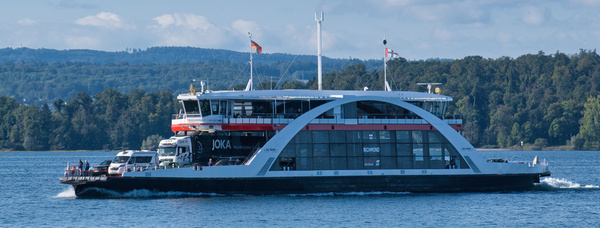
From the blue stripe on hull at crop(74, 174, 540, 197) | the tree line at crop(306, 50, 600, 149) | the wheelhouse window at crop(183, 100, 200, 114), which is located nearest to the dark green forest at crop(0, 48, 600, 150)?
the tree line at crop(306, 50, 600, 149)

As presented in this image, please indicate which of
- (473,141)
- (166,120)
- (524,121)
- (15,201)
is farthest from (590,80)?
(15,201)

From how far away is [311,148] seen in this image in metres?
46.1

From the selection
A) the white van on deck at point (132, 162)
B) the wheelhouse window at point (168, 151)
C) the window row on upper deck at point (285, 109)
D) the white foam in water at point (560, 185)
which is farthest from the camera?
the white foam in water at point (560, 185)

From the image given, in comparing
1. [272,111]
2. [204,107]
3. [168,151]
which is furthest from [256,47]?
[168,151]

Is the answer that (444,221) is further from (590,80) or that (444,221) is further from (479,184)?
(590,80)

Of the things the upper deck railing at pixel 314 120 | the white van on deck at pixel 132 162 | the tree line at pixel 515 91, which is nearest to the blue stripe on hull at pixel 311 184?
the white van on deck at pixel 132 162

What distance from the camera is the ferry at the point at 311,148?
44.9 meters

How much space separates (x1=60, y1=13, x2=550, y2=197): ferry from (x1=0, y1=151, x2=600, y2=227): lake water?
2.15 ft

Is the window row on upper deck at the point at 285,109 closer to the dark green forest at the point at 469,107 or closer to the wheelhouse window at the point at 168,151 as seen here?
the wheelhouse window at the point at 168,151

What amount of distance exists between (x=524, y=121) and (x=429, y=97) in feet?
335

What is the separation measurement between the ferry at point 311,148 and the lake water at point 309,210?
2.15ft

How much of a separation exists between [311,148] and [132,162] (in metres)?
8.85

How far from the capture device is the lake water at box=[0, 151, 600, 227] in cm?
3891

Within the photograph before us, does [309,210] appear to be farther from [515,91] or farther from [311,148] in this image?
[515,91]
